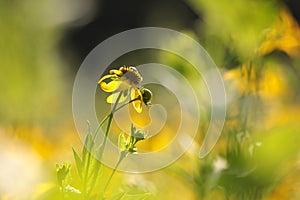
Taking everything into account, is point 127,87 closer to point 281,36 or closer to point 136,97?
point 136,97

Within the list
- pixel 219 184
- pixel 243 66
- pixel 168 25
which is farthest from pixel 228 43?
pixel 168 25

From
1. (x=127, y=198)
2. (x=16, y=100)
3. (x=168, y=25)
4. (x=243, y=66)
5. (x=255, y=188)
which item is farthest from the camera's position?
(x=168, y=25)

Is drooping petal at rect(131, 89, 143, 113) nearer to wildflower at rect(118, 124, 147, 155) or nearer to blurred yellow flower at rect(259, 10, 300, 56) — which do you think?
wildflower at rect(118, 124, 147, 155)

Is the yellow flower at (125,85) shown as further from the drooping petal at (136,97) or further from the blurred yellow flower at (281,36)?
the blurred yellow flower at (281,36)

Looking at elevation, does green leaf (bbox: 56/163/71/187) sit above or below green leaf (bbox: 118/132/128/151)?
below

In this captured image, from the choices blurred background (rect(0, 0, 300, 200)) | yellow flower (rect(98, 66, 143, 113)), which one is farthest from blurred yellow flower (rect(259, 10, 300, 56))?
yellow flower (rect(98, 66, 143, 113))

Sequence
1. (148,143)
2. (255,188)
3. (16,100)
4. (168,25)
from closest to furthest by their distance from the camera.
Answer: (255,188) → (16,100) → (148,143) → (168,25)

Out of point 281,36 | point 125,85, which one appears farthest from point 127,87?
point 281,36

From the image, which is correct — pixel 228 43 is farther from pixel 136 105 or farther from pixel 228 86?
pixel 136 105
